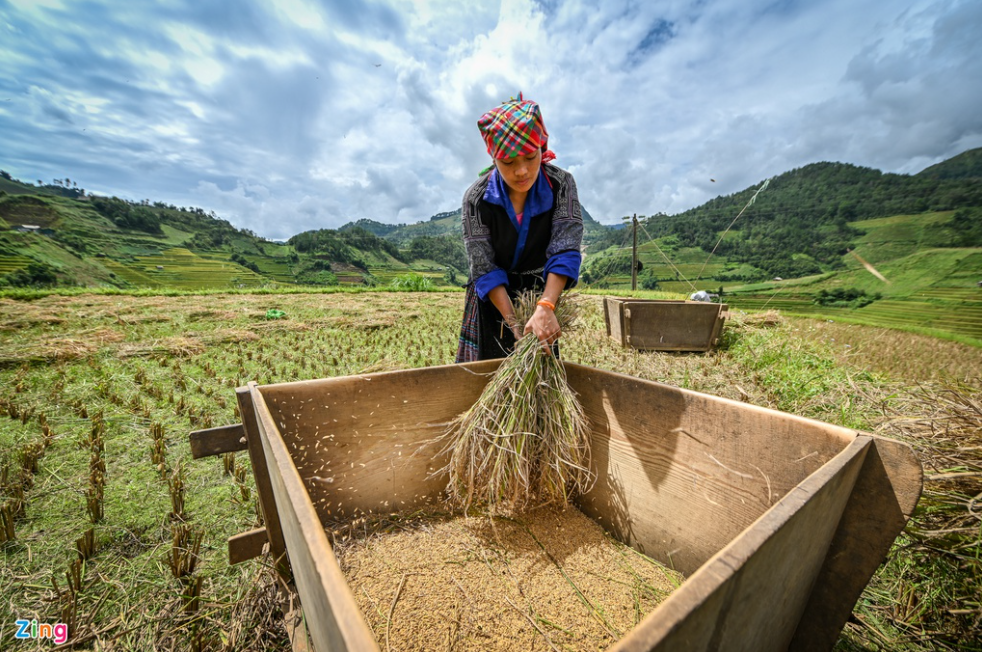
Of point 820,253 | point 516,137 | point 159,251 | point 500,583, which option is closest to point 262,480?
point 500,583

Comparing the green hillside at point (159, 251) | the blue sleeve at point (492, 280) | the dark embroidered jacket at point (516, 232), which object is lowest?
the blue sleeve at point (492, 280)

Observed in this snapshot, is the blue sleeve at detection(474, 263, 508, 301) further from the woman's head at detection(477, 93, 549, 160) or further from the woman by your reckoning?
the woman's head at detection(477, 93, 549, 160)

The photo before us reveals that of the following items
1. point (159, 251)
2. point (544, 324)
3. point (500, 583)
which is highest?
point (159, 251)

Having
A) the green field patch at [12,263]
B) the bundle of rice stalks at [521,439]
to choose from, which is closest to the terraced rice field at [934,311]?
the bundle of rice stalks at [521,439]

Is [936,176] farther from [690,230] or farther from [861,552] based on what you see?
[690,230]

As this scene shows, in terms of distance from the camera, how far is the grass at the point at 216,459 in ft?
3.96

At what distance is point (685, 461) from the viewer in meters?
1.35

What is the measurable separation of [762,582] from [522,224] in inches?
63.2

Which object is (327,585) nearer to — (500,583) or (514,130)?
(500,583)

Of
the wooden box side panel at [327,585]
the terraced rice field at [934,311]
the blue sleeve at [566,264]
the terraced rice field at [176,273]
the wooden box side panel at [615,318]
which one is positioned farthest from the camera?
the terraced rice field at [176,273]

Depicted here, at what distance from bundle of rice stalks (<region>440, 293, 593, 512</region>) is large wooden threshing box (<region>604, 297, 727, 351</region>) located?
3.56m

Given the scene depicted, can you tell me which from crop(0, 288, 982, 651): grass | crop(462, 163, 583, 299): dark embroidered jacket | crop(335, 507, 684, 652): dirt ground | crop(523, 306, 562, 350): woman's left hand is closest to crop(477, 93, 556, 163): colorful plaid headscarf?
crop(462, 163, 583, 299): dark embroidered jacket

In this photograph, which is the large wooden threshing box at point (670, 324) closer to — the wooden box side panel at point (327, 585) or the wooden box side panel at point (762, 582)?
the wooden box side panel at point (762, 582)

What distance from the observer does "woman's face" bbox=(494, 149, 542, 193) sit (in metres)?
1.59
